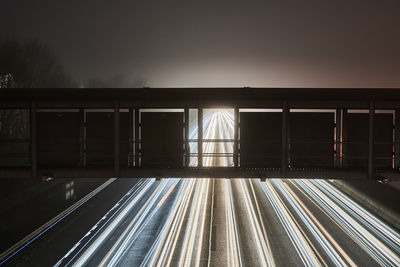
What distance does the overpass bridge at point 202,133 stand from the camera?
41.1 ft

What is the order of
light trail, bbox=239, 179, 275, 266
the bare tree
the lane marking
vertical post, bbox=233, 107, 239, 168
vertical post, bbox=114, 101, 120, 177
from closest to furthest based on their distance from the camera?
vertical post, bbox=114, 101, 120, 177 < light trail, bbox=239, 179, 275, 266 < vertical post, bbox=233, 107, 239, 168 < the lane marking < the bare tree

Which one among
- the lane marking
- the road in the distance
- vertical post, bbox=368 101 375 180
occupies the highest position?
vertical post, bbox=368 101 375 180

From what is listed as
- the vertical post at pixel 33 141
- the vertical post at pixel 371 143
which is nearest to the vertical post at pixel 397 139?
the vertical post at pixel 371 143

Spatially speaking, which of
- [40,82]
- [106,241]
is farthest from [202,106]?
[40,82]

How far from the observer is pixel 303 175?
12484 mm

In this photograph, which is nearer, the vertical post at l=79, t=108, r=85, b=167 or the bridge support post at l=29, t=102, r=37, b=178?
the bridge support post at l=29, t=102, r=37, b=178

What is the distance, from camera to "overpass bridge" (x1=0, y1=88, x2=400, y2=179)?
1252 centimetres

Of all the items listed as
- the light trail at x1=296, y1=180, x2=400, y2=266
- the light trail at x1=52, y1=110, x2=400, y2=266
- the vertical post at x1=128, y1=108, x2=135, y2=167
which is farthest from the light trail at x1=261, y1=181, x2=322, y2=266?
the vertical post at x1=128, y1=108, x2=135, y2=167

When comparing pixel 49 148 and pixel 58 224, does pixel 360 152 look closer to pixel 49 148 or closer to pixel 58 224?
pixel 49 148

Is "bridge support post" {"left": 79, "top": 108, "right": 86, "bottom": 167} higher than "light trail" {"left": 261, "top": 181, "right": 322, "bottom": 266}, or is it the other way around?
"bridge support post" {"left": 79, "top": 108, "right": 86, "bottom": 167}

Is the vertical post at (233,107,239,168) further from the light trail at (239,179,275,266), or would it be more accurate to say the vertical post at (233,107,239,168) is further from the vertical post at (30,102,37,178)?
the vertical post at (30,102,37,178)

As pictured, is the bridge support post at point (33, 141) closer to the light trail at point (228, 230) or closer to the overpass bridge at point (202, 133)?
the overpass bridge at point (202, 133)

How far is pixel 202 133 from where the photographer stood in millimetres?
12555

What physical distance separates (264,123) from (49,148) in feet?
30.9
